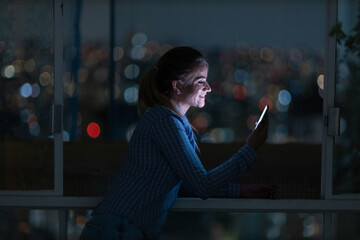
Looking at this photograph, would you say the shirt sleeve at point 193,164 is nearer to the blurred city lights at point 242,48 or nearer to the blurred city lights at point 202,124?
the blurred city lights at point 202,124

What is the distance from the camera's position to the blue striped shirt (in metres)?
1.45

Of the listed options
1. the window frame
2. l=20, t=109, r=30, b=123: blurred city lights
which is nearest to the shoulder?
the window frame

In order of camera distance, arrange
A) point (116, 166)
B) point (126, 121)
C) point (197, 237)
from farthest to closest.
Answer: point (116, 166)
point (126, 121)
point (197, 237)

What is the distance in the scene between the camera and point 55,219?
2352mm

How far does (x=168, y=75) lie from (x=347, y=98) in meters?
1.09

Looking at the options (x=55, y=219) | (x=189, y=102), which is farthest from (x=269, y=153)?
(x=189, y=102)

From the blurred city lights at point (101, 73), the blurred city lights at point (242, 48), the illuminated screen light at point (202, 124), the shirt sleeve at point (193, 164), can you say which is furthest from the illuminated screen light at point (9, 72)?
the blurred city lights at point (242, 48)

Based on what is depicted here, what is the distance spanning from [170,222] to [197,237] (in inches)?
9.5

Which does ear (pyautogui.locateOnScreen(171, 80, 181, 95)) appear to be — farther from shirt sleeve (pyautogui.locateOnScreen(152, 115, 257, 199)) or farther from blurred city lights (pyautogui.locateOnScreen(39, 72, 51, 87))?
blurred city lights (pyautogui.locateOnScreen(39, 72, 51, 87))

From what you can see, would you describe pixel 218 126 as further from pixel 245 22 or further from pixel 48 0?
pixel 48 0

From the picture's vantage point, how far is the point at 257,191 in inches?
69.9

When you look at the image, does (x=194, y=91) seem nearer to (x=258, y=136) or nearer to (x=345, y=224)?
(x=258, y=136)

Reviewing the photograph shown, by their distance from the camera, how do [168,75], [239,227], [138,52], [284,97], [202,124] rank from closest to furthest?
[168,75] < [239,227] < [138,52] < [202,124] < [284,97]

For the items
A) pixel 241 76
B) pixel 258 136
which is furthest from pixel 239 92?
pixel 258 136
